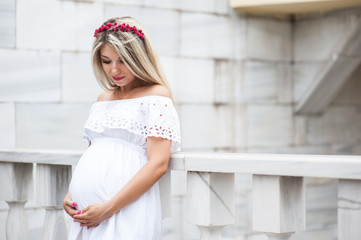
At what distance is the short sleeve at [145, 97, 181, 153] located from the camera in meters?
2.67

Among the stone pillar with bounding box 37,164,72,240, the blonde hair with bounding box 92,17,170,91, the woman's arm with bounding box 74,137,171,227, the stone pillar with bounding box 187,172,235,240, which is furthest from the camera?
the stone pillar with bounding box 37,164,72,240

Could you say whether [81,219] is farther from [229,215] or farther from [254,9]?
[254,9]

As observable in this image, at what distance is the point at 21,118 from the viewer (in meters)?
5.56

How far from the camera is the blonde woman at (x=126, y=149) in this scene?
267 cm

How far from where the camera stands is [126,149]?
2791 mm

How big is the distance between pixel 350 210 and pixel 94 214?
1.11 m

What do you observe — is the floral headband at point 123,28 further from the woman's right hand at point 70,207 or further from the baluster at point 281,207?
the baluster at point 281,207

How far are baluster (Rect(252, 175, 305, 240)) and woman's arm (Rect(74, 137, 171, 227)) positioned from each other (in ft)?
1.69

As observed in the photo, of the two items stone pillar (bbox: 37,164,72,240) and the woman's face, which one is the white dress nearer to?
the woman's face

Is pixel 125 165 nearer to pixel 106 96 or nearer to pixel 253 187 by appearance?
pixel 106 96

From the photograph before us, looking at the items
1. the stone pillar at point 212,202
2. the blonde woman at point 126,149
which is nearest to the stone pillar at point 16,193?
the blonde woman at point 126,149

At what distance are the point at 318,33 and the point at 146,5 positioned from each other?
2184 mm

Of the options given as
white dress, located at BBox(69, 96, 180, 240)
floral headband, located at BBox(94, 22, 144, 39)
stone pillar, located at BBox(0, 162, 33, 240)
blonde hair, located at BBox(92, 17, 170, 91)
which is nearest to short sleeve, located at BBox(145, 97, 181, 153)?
white dress, located at BBox(69, 96, 180, 240)

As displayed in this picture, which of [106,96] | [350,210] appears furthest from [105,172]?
[350,210]
